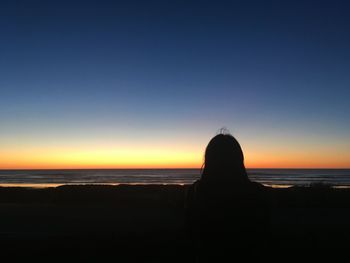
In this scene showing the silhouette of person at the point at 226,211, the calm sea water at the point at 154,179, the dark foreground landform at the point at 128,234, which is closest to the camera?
the silhouette of person at the point at 226,211

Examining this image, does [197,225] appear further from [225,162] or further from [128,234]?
[128,234]

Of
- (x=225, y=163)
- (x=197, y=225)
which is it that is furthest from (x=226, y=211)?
(x=225, y=163)

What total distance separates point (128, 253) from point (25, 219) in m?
6.62

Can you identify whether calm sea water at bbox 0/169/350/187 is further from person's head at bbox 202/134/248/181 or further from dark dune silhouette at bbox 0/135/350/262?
person's head at bbox 202/134/248/181

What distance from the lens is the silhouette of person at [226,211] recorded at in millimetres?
3055

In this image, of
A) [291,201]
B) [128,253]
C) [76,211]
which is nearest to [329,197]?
[291,201]

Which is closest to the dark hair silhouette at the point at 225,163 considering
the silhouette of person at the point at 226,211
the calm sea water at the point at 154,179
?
the silhouette of person at the point at 226,211

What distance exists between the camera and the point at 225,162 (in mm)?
3119

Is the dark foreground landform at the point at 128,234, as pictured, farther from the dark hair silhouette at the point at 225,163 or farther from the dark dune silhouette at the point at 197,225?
the dark hair silhouette at the point at 225,163

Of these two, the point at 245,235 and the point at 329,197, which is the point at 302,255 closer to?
the point at 245,235

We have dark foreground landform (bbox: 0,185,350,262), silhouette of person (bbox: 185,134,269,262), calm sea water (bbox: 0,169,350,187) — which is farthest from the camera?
calm sea water (bbox: 0,169,350,187)

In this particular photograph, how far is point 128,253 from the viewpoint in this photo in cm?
897

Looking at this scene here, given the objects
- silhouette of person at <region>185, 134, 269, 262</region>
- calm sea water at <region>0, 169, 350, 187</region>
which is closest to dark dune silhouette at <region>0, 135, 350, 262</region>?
silhouette of person at <region>185, 134, 269, 262</region>

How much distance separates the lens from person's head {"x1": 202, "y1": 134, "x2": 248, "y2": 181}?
3113 millimetres
